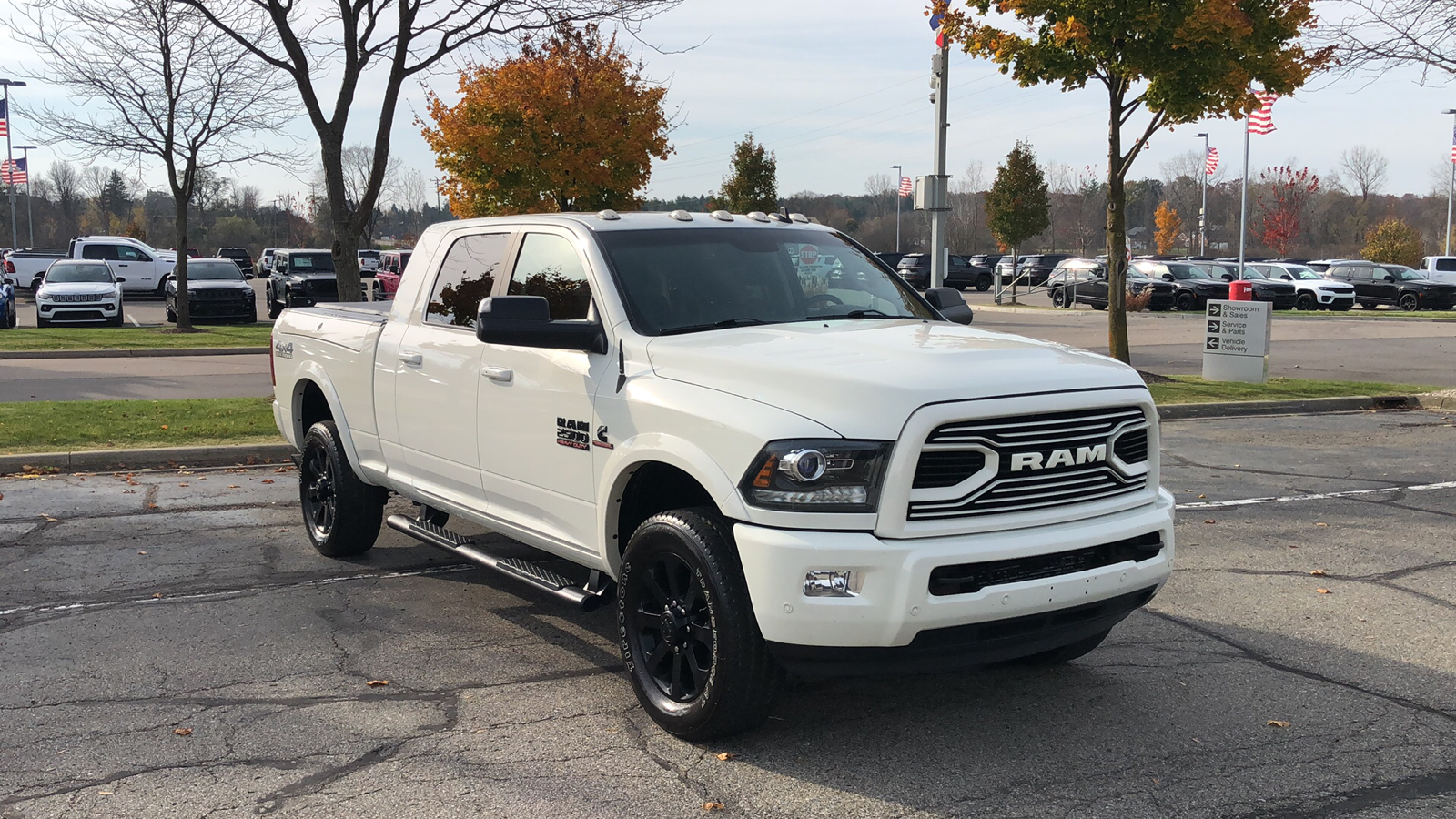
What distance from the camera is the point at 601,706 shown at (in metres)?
4.77

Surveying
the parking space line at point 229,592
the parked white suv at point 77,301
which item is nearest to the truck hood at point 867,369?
the parking space line at point 229,592

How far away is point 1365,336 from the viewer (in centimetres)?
2700

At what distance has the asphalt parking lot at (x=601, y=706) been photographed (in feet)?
12.8

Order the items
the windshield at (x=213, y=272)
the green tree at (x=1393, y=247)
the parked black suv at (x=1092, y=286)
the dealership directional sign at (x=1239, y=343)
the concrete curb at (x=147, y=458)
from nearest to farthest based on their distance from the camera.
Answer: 1. the concrete curb at (x=147, y=458)
2. the dealership directional sign at (x=1239, y=343)
3. the windshield at (x=213, y=272)
4. the parked black suv at (x=1092, y=286)
5. the green tree at (x=1393, y=247)

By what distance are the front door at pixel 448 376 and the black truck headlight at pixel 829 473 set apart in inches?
84.0

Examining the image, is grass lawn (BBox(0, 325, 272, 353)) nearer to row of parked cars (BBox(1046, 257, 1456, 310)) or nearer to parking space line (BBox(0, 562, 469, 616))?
parking space line (BBox(0, 562, 469, 616))

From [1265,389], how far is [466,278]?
1252 centimetres

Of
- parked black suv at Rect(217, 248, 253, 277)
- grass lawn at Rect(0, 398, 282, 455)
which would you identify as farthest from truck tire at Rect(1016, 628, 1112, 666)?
parked black suv at Rect(217, 248, 253, 277)

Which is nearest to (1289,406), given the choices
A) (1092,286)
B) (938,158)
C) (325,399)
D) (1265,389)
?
(1265,389)

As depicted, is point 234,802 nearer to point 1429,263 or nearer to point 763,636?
point 763,636

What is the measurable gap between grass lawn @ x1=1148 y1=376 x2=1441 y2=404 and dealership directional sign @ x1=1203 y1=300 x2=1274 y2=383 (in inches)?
9.7

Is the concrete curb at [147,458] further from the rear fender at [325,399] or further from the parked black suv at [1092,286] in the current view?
the parked black suv at [1092,286]

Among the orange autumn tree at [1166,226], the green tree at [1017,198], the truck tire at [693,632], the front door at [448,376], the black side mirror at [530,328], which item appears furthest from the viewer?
the orange autumn tree at [1166,226]

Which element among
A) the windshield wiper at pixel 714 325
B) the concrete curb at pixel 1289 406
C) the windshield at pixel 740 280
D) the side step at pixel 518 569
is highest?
the windshield at pixel 740 280
